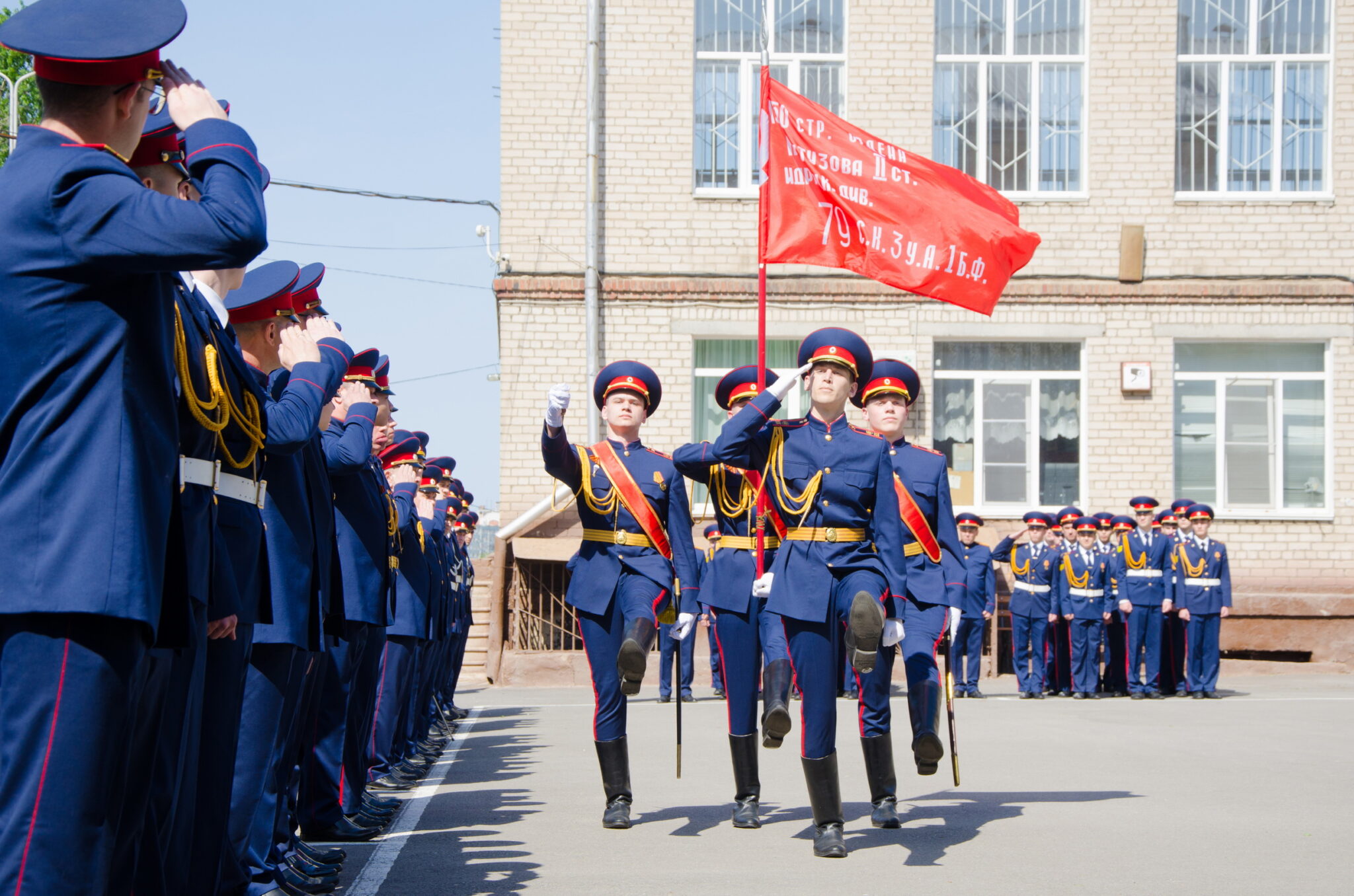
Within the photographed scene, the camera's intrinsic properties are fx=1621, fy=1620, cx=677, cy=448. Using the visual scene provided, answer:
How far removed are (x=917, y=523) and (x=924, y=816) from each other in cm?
149

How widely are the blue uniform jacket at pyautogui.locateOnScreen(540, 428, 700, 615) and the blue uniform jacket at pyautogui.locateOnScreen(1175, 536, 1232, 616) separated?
11.7m

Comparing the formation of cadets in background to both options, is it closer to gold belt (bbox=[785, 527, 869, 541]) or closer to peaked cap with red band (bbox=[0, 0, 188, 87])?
gold belt (bbox=[785, 527, 869, 541])

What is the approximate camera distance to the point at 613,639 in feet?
25.5

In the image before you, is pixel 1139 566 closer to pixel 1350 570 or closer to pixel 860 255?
pixel 1350 570

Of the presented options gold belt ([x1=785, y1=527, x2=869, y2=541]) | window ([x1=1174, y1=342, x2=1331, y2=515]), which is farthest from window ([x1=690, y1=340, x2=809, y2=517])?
gold belt ([x1=785, y1=527, x2=869, y2=541])

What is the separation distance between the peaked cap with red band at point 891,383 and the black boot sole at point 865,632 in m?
2.18

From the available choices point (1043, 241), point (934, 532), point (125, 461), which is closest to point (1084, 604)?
point (1043, 241)

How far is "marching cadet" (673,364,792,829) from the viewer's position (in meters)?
7.62

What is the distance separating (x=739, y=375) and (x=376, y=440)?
2508 millimetres

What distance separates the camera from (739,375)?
9.73 meters

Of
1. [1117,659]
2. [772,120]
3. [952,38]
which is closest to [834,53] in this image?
[952,38]

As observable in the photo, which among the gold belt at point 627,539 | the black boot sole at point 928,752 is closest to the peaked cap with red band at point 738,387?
the gold belt at point 627,539

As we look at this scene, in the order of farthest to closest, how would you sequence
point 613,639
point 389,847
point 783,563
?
point 613,639 < point 783,563 < point 389,847

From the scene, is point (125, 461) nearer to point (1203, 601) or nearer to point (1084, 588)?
point (1084, 588)
